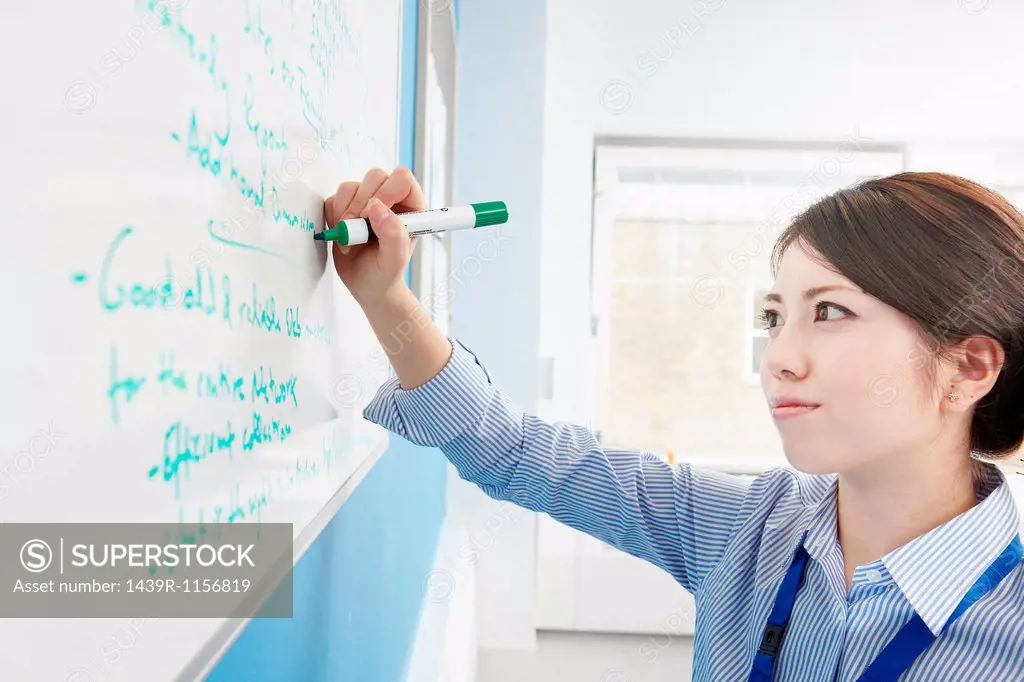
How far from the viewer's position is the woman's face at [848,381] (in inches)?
25.7

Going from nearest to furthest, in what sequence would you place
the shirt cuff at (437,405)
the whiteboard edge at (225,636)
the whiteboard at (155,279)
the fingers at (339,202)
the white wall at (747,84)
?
the whiteboard at (155,279), the whiteboard edge at (225,636), the fingers at (339,202), the shirt cuff at (437,405), the white wall at (747,84)

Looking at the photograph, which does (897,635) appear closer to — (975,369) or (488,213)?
(975,369)

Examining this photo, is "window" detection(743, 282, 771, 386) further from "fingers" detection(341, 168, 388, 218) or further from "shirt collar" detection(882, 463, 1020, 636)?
"fingers" detection(341, 168, 388, 218)

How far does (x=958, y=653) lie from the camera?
624 mm

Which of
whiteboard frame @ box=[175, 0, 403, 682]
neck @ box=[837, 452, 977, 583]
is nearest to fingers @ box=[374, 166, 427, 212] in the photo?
whiteboard frame @ box=[175, 0, 403, 682]

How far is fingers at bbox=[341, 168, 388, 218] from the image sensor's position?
0.58 meters

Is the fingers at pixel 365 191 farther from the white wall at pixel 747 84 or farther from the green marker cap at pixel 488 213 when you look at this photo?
the white wall at pixel 747 84

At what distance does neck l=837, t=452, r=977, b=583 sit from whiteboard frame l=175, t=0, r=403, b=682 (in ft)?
1.56

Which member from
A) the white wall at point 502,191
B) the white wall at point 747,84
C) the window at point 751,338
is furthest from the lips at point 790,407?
the window at point 751,338

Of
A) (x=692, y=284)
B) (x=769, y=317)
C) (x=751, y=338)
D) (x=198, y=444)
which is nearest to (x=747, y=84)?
(x=692, y=284)

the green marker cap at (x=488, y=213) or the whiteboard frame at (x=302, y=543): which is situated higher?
the green marker cap at (x=488, y=213)

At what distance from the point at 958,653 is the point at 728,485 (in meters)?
0.27

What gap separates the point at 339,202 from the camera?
592mm

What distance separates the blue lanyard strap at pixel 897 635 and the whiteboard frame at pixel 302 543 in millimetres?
424
